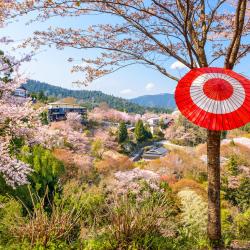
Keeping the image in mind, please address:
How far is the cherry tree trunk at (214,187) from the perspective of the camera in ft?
13.1

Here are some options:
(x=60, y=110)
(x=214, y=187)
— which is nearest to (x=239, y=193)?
(x=214, y=187)

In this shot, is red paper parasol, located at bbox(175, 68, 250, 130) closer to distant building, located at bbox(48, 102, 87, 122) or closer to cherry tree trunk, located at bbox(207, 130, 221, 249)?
cherry tree trunk, located at bbox(207, 130, 221, 249)

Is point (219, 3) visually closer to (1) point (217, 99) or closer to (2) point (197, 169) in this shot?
(1) point (217, 99)

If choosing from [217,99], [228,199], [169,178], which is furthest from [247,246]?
[169,178]

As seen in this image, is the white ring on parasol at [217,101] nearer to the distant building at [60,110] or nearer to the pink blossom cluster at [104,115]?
the distant building at [60,110]

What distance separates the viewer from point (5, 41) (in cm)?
551

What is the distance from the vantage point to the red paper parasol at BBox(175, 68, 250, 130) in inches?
120

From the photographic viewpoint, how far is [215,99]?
316cm

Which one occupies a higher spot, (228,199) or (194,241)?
(194,241)

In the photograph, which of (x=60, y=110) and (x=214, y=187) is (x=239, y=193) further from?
(x=60, y=110)

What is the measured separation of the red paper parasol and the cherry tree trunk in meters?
0.93

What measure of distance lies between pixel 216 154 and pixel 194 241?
47.9 inches

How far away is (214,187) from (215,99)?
1408 mm

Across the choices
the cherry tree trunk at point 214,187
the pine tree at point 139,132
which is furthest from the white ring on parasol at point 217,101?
the pine tree at point 139,132
